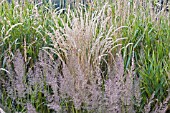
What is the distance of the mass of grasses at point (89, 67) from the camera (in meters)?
2.12

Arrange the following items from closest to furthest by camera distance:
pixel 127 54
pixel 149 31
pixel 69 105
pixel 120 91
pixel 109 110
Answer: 1. pixel 109 110
2. pixel 120 91
3. pixel 69 105
4. pixel 127 54
5. pixel 149 31

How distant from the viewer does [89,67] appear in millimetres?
2529

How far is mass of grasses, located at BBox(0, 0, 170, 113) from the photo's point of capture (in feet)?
6.94

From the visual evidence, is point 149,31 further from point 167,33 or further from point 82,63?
point 82,63

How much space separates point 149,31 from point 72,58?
1085 millimetres

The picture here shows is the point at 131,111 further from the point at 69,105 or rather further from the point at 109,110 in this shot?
the point at 69,105

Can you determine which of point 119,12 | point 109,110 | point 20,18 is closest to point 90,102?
point 109,110

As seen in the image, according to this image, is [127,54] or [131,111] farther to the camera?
[127,54]

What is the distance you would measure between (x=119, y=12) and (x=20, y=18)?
0.89 m

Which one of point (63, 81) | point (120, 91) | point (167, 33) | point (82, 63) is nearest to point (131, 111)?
point (120, 91)

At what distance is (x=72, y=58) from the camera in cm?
248

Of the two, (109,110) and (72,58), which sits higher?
(72,58)

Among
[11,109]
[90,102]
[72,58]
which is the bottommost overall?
[11,109]

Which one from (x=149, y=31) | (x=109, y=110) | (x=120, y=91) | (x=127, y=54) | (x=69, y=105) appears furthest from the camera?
(x=149, y=31)
